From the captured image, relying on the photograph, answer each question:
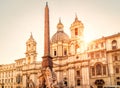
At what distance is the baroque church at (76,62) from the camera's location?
50.3 m

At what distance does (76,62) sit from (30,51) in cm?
1846

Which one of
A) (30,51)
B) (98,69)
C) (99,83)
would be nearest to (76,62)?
(98,69)

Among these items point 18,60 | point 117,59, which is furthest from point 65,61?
point 18,60

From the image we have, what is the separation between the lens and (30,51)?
68875mm

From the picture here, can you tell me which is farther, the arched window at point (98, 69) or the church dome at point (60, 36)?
the church dome at point (60, 36)

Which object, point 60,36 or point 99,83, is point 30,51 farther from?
point 99,83

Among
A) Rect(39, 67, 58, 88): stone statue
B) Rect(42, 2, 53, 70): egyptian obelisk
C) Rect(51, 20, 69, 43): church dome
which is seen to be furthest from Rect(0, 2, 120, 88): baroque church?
Rect(42, 2, 53, 70): egyptian obelisk

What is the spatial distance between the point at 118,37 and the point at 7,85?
46.6 m

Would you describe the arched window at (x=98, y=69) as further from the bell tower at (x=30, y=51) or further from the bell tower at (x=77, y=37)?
the bell tower at (x=30, y=51)

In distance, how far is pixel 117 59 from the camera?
49.2m

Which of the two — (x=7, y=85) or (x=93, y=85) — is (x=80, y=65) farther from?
(x=7, y=85)

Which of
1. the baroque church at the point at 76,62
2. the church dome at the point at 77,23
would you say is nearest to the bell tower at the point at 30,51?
the baroque church at the point at 76,62

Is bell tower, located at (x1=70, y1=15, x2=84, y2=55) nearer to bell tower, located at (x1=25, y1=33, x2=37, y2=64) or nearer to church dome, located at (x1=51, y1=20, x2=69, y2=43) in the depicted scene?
church dome, located at (x1=51, y1=20, x2=69, y2=43)

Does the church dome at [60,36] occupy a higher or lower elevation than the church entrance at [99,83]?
higher
